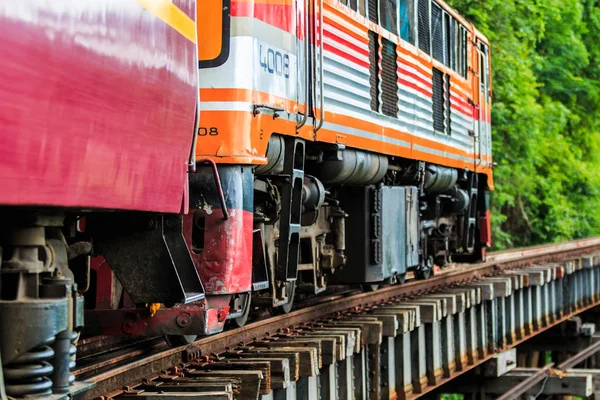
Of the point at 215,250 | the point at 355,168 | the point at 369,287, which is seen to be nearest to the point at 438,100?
the point at 369,287

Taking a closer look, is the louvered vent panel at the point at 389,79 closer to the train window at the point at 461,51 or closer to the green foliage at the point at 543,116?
the train window at the point at 461,51

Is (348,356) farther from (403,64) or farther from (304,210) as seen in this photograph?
(403,64)

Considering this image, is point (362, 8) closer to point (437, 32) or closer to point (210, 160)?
point (437, 32)

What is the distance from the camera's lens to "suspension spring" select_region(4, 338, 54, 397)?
12.3ft

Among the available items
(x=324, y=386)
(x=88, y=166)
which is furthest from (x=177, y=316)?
(x=88, y=166)

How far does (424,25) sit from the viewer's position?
12242 millimetres

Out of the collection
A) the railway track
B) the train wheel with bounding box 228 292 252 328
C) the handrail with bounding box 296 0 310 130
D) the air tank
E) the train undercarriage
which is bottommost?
the railway track

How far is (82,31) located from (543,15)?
25123 millimetres

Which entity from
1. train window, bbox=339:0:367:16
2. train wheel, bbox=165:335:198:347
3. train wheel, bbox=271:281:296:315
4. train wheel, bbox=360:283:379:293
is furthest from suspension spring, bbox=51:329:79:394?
train wheel, bbox=360:283:379:293

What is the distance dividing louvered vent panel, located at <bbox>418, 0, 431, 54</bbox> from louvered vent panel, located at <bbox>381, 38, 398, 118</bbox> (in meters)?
1.27

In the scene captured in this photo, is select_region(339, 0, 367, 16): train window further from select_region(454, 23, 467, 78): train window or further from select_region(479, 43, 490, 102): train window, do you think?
select_region(479, 43, 490, 102): train window

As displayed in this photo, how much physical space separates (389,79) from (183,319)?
493 cm

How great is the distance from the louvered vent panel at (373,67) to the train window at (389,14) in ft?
1.06

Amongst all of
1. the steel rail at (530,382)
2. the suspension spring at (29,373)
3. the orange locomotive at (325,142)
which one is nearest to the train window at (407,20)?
the orange locomotive at (325,142)
